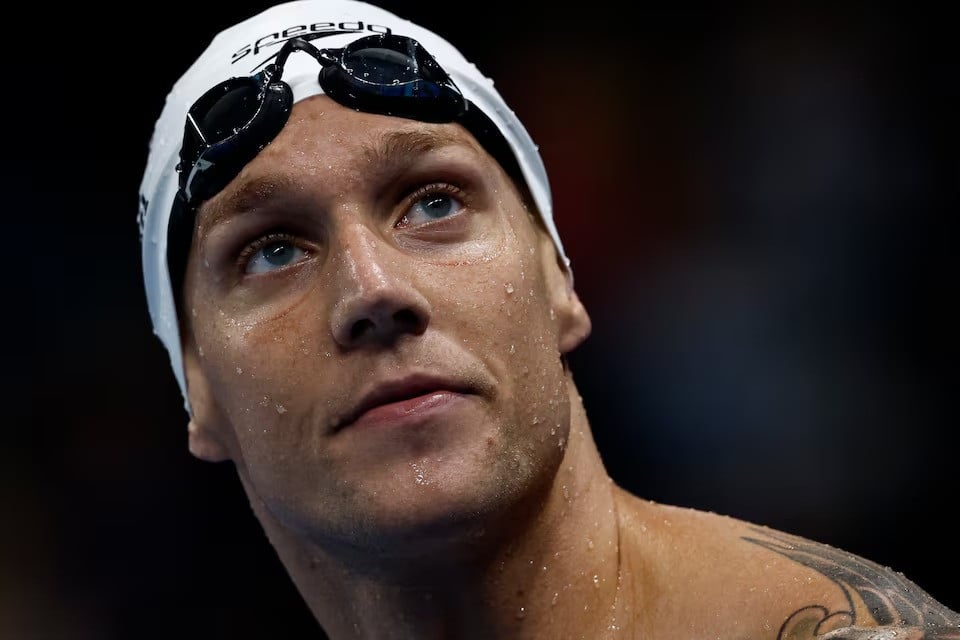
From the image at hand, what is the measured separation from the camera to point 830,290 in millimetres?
3662

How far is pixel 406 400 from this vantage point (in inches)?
85.8

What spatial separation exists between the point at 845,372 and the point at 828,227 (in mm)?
454

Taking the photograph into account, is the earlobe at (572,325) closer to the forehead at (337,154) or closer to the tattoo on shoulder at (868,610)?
the forehead at (337,154)

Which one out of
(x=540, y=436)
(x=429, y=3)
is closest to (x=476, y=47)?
(x=429, y=3)

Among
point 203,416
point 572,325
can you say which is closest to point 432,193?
point 572,325

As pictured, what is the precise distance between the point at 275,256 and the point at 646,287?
1.72 meters

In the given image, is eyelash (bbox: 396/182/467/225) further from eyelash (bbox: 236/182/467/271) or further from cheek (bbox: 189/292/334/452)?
cheek (bbox: 189/292/334/452)

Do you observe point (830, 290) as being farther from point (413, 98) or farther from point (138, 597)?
point (138, 597)

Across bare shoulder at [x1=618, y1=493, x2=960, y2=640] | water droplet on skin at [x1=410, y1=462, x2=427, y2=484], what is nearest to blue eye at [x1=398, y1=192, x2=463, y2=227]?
water droplet on skin at [x1=410, y1=462, x2=427, y2=484]

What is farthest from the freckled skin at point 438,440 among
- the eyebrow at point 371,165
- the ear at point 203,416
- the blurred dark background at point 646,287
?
the blurred dark background at point 646,287

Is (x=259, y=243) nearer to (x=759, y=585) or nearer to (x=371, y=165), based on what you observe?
(x=371, y=165)

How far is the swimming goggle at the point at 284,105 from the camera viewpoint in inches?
96.7

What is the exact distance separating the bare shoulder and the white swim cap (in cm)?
68

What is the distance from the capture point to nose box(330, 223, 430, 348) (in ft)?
7.18
